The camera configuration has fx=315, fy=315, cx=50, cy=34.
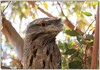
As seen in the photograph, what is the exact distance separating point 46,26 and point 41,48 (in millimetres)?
119

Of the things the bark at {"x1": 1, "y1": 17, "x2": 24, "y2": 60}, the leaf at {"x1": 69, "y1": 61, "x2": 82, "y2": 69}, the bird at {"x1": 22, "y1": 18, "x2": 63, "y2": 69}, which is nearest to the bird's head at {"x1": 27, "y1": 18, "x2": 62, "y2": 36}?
the bird at {"x1": 22, "y1": 18, "x2": 63, "y2": 69}

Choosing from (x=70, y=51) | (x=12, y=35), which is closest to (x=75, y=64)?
(x=70, y=51)

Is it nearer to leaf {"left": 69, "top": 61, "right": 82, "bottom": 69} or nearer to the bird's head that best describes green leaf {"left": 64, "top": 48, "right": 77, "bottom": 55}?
leaf {"left": 69, "top": 61, "right": 82, "bottom": 69}

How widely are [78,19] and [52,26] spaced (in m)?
0.81

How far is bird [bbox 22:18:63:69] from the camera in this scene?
127 centimetres

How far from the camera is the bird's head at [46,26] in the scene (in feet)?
4.01

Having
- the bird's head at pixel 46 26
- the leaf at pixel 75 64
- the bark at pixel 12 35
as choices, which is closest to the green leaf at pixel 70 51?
the leaf at pixel 75 64

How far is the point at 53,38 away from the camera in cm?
131

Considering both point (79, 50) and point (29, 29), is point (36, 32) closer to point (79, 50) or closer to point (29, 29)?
point (29, 29)

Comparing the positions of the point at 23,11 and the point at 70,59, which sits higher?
the point at 23,11

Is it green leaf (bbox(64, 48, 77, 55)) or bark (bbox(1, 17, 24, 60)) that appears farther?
bark (bbox(1, 17, 24, 60))

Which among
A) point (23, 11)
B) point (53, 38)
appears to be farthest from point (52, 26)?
point (23, 11)

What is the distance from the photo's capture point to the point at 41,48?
1.31 m

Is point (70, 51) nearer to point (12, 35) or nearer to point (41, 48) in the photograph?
point (41, 48)
